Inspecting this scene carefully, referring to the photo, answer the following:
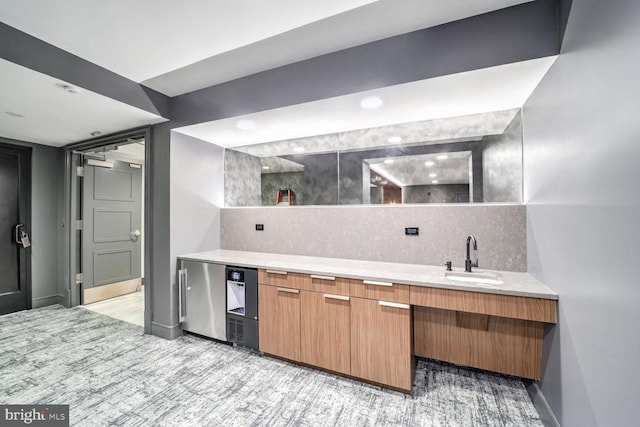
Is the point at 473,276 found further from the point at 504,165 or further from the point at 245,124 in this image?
the point at 245,124

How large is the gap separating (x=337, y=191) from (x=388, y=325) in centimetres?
150

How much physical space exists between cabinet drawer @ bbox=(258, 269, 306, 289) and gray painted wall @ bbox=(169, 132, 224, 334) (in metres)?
1.17

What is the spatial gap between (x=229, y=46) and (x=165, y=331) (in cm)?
290

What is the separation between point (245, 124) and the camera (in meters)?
2.71

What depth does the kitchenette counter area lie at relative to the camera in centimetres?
174

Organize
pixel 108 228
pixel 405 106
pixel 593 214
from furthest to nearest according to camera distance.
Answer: pixel 108 228 → pixel 405 106 → pixel 593 214

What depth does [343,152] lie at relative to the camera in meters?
2.96

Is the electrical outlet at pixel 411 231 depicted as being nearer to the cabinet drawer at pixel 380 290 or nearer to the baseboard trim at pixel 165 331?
the cabinet drawer at pixel 380 290

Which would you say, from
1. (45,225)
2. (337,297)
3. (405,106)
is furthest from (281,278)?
(45,225)

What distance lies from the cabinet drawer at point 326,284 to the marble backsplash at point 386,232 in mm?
650

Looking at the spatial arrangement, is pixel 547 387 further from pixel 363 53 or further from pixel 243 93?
pixel 243 93

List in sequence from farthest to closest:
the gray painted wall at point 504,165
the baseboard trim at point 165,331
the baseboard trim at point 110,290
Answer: the baseboard trim at point 110,290
the baseboard trim at point 165,331
the gray painted wall at point 504,165

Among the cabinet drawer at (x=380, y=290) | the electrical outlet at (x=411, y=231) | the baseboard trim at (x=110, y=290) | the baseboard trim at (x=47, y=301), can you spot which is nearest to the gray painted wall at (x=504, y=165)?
the electrical outlet at (x=411, y=231)

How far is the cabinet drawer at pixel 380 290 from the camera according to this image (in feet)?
6.25
